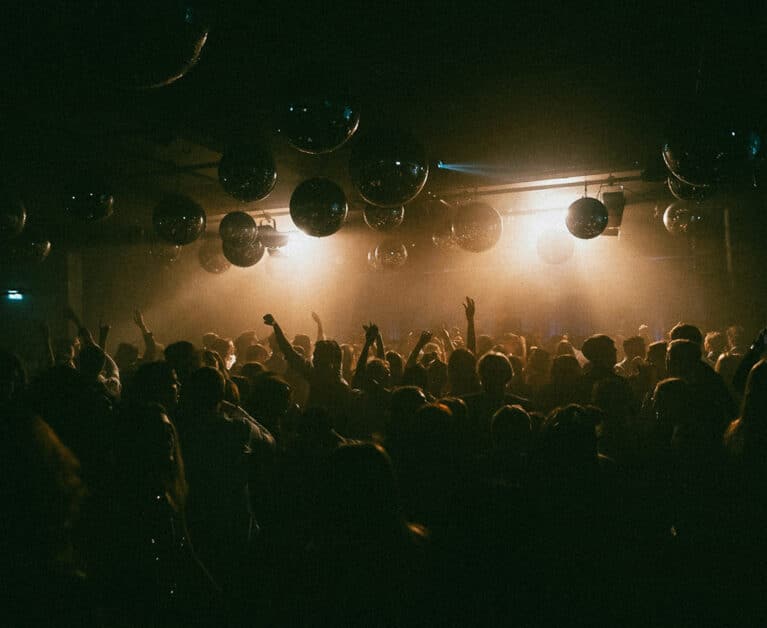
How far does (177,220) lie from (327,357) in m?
2.44

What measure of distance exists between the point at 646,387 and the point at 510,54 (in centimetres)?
292

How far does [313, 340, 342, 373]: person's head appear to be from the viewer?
13.3 feet

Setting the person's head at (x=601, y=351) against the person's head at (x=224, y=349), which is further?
the person's head at (x=224, y=349)

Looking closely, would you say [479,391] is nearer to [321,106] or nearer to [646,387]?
[646,387]

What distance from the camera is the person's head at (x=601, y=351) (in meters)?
4.04

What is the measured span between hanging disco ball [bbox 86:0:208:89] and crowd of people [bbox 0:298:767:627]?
1352 mm

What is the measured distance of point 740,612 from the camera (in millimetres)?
2545

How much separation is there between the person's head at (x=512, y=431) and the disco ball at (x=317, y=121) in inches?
73.5

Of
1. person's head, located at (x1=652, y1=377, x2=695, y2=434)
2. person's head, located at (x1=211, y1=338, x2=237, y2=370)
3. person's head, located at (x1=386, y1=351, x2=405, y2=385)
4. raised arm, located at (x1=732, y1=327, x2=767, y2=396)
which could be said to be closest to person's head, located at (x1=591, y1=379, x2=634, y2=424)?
person's head, located at (x1=652, y1=377, x2=695, y2=434)

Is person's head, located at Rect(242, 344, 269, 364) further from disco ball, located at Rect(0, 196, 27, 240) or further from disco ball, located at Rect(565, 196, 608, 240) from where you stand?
disco ball, located at Rect(565, 196, 608, 240)

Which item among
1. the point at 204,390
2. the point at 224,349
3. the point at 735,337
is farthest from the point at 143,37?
the point at 735,337

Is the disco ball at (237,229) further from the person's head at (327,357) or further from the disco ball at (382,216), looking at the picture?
the person's head at (327,357)

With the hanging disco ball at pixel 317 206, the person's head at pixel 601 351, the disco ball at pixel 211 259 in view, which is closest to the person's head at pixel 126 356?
the disco ball at pixel 211 259

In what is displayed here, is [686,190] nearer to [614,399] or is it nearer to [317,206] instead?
[614,399]
